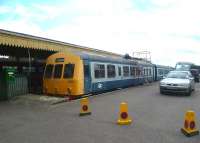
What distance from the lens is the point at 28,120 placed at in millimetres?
8906

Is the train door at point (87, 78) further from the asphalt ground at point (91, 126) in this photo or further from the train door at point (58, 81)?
the asphalt ground at point (91, 126)

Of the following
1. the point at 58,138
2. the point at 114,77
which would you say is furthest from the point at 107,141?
the point at 114,77

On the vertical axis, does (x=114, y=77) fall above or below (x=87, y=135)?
above

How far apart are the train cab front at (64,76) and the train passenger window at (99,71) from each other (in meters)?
1.82

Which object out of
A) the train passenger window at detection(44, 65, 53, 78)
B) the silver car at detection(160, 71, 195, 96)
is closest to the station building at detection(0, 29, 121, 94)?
the train passenger window at detection(44, 65, 53, 78)

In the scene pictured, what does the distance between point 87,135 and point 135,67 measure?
60.7 ft

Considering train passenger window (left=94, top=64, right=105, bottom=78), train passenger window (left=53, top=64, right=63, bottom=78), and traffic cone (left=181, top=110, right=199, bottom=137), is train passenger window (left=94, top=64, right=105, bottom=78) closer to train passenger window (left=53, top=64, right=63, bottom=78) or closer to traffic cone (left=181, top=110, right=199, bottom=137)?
train passenger window (left=53, top=64, right=63, bottom=78)

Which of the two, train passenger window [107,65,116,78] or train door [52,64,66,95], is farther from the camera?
train passenger window [107,65,116,78]

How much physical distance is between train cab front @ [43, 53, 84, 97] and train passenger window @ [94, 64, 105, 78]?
1.82 meters

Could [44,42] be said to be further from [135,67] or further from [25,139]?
[135,67]

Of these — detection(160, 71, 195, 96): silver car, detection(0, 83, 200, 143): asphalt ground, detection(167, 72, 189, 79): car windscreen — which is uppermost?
detection(167, 72, 189, 79): car windscreen

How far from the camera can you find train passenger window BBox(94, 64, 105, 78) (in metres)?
16.2

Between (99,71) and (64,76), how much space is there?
2.95m

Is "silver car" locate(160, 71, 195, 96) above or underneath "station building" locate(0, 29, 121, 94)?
underneath
